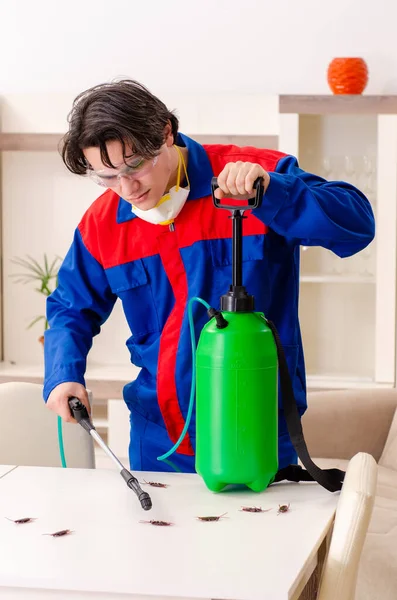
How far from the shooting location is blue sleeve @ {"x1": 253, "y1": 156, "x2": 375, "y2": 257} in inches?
58.4

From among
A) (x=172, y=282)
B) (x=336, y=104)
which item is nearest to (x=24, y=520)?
(x=172, y=282)

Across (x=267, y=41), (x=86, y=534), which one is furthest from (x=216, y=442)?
(x=267, y=41)

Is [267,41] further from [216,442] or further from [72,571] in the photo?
[72,571]

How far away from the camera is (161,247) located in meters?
1.78

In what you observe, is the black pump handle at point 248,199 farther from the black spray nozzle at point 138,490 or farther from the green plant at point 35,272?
the green plant at point 35,272

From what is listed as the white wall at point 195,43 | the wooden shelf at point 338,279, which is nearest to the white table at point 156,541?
the wooden shelf at point 338,279

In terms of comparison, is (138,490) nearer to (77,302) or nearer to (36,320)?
(77,302)

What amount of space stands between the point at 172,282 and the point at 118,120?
39cm

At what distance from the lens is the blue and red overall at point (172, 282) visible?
1.71m

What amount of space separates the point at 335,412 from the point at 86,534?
2.06 m

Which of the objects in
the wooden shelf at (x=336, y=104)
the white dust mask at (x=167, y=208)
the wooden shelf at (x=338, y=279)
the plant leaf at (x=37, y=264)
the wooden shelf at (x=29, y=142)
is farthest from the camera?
the plant leaf at (x=37, y=264)

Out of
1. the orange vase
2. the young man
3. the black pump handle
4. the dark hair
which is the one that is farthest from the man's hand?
the orange vase

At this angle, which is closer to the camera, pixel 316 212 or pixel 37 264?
pixel 316 212

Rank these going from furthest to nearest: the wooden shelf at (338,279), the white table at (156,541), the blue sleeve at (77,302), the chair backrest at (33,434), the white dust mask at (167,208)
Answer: the wooden shelf at (338,279) < the chair backrest at (33,434) < the blue sleeve at (77,302) < the white dust mask at (167,208) < the white table at (156,541)
